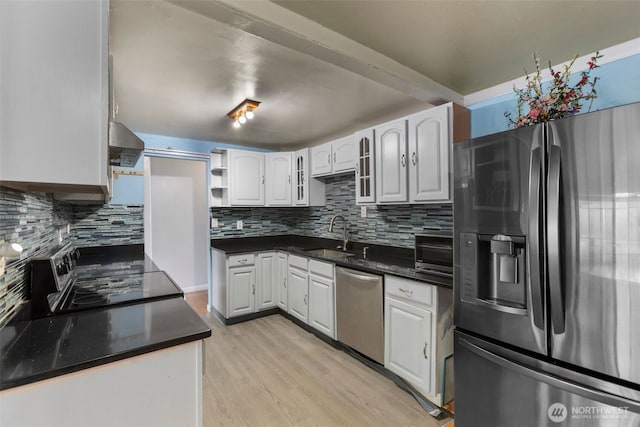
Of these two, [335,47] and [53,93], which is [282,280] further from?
[53,93]

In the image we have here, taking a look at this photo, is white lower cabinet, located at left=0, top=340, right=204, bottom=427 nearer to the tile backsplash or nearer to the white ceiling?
the tile backsplash

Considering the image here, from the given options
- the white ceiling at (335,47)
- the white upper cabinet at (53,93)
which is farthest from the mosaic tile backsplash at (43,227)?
the white ceiling at (335,47)

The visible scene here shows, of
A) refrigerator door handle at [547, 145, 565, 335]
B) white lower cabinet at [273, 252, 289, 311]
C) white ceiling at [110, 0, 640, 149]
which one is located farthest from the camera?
white lower cabinet at [273, 252, 289, 311]

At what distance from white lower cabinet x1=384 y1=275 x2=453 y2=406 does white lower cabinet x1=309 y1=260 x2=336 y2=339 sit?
26.7 inches

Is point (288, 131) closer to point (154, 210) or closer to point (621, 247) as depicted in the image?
point (154, 210)

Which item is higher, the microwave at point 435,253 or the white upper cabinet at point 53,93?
the white upper cabinet at point 53,93

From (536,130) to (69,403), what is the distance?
76.3 inches

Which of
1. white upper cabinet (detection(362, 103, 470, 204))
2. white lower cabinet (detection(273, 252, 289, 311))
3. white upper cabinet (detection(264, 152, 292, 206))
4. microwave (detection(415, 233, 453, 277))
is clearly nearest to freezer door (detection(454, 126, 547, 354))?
microwave (detection(415, 233, 453, 277))

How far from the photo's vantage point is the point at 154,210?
14.3 feet

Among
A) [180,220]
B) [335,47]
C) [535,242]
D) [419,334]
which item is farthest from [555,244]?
[180,220]

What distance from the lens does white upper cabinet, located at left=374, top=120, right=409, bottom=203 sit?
7.60 feet

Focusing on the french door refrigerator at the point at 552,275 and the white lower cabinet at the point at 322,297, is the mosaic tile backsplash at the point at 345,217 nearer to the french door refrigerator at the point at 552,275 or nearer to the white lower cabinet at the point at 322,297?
the white lower cabinet at the point at 322,297

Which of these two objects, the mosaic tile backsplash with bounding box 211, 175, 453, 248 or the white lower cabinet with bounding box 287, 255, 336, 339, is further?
the white lower cabinet with bounding box 287, 255, 336, 339

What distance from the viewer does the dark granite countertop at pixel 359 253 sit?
207 centimetres
